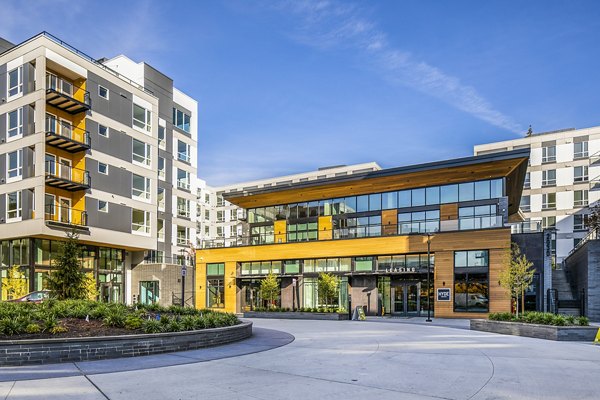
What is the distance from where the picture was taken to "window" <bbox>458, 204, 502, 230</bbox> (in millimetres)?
32688

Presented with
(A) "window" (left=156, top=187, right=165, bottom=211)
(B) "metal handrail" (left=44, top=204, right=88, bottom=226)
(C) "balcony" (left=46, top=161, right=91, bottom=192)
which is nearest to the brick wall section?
(B) "metal handrail" (left=44, top=204, right=88, bottom=226)

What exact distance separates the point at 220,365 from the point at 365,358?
12.8ft

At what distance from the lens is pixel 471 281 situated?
32.7m

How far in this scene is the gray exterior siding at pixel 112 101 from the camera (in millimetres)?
40281

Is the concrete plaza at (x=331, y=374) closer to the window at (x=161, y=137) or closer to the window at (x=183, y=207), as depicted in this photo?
the window at (x=161, y=137)

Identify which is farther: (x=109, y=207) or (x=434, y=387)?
(x=109, y=207)

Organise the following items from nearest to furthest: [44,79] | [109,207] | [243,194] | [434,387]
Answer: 1. [434,387]
2. [44,79]
3. [109,207]
4. [243,194]

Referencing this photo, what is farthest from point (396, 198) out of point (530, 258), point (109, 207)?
point (109, 207)

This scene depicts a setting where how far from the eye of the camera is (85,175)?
3875 centimetres

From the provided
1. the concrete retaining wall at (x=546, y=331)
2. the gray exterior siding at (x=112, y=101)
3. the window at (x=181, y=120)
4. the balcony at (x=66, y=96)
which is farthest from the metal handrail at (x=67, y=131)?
the concrete retaining wall at (x=546, y=331)

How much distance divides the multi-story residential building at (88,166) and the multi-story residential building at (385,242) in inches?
267

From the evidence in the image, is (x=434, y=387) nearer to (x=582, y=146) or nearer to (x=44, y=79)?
(x=44, y=79)

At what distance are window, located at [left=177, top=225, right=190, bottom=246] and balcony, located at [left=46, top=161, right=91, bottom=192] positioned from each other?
14.6m

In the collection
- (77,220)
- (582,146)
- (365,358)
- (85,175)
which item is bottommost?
(365,358)
